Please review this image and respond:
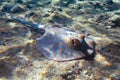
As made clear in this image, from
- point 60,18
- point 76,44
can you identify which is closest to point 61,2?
point 60,18

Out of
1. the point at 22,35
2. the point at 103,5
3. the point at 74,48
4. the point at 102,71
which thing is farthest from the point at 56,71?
the point at 103,5

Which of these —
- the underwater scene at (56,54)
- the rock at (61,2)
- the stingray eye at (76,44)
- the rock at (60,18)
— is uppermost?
the stingray eye at (76,44)

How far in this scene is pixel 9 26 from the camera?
7.09m

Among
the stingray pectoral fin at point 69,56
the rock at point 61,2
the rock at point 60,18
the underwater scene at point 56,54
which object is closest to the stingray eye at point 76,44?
the underwater scene at point 56,54

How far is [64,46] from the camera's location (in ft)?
15.3

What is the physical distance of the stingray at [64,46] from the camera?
14.5ft

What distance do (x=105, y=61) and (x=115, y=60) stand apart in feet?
0.83

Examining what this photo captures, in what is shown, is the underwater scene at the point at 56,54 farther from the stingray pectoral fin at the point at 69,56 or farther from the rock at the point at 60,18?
the rock at the point at 60,18

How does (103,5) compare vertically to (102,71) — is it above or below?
below

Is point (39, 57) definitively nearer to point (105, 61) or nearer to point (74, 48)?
point (74, 48)

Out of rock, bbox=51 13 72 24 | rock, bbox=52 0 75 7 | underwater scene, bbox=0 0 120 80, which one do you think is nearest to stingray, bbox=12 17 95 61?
underwater scene, bbox=0 0 120 80

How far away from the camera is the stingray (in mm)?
4418

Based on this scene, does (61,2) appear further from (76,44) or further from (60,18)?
(76,44)

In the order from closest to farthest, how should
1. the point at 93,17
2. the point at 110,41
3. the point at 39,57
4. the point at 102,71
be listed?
1. the point at 102,71
2. the point at 39,57
3. the point at 110,41
4. the point at 93,17
